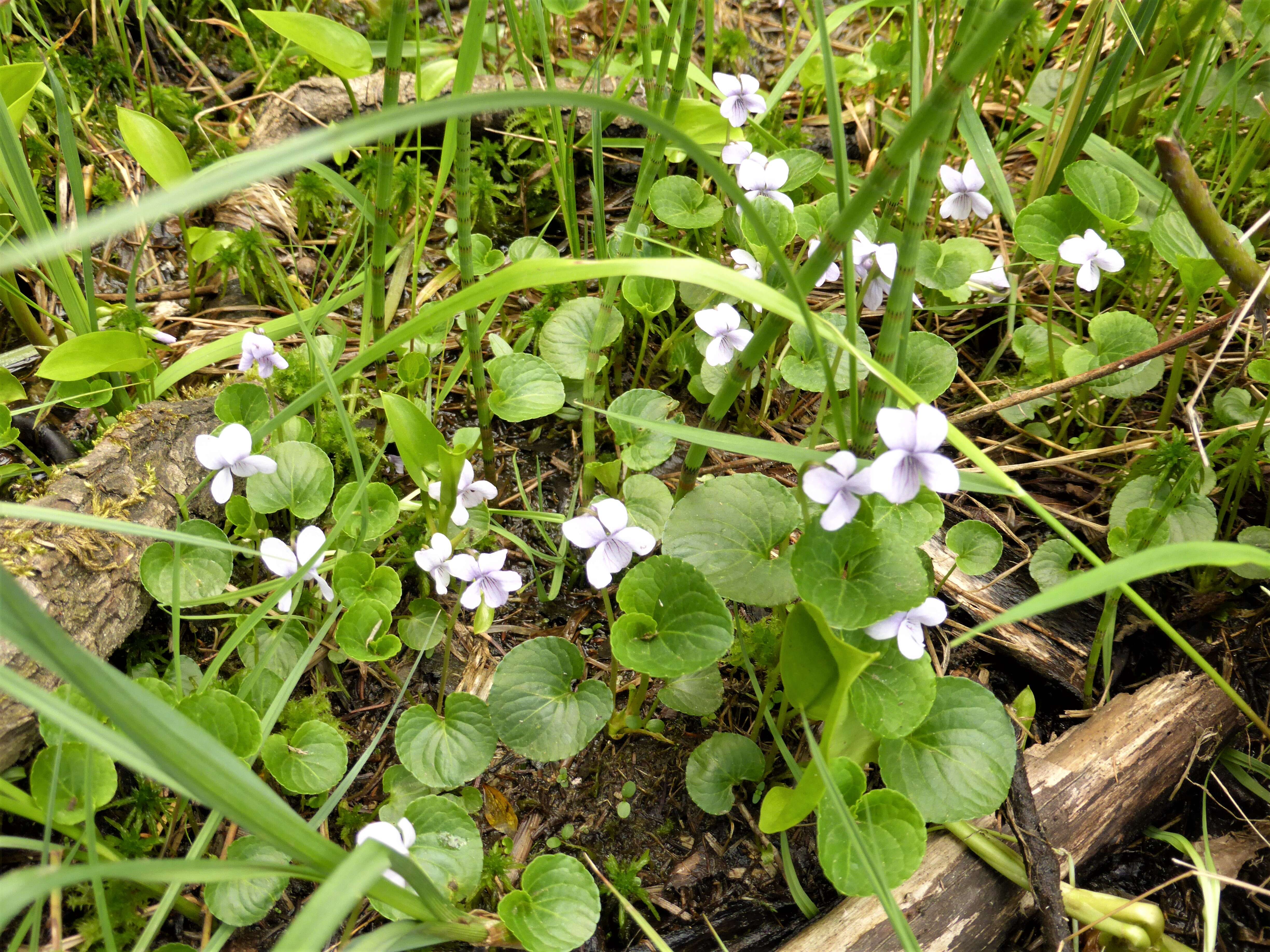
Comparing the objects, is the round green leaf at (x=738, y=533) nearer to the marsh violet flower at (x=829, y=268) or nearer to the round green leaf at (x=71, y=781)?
the marsh violet flower at (x=829, y=268)

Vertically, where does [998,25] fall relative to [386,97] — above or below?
above

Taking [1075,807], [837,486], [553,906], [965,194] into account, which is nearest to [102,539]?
[553,906]

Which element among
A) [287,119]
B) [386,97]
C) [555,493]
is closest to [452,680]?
[555,493]

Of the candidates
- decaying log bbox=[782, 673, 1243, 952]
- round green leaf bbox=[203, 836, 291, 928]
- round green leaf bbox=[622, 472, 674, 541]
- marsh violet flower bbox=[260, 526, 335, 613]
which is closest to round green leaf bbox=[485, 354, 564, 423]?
round green leaf bbox=[622, 472, 674, 541]

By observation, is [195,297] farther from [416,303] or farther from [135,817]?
[135,817]

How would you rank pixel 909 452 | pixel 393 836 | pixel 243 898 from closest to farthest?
pixel 909 452, pixel 393 836, pixel 243 898

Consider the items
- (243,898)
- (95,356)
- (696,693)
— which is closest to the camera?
(243,898)

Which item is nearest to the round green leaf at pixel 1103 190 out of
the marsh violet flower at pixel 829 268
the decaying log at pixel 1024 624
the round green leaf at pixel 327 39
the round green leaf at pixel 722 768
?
the marsh violet flower at pixel 829 268

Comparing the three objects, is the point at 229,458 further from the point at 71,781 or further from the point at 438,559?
the point at 71,781
